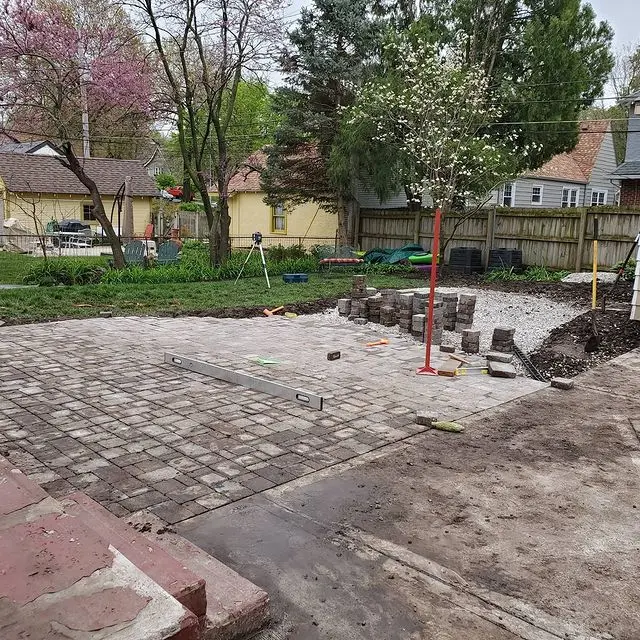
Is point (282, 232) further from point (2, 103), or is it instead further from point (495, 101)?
point (2, 103)

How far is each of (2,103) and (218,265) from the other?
5.82 metres

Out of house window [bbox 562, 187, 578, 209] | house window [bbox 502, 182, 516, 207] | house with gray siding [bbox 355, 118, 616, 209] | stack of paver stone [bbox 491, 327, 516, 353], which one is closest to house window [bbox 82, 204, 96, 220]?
house with gray siding [bbox 355, 118, 616, 209]

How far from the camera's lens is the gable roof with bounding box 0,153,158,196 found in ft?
81.0

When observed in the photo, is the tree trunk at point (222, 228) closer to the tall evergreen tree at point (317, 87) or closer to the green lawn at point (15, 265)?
the green lawn at point (15, 265)

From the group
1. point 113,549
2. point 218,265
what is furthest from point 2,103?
point 113,549

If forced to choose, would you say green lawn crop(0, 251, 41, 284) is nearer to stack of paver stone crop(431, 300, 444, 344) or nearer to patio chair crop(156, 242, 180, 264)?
patio chair crop(156, 242, 180, 264)

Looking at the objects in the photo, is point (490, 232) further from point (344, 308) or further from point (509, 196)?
point (344, 308)

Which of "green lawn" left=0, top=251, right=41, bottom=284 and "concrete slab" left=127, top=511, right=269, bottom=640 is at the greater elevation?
"green lawn" left=0, top=251, right=41, bottom=284

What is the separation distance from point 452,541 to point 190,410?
2519mm

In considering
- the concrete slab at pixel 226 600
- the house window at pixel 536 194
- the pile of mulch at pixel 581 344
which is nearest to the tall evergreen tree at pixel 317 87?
the house window at pixel 536 194

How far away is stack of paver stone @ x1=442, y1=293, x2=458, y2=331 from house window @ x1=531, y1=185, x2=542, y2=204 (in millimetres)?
18461

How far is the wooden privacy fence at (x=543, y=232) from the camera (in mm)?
14422

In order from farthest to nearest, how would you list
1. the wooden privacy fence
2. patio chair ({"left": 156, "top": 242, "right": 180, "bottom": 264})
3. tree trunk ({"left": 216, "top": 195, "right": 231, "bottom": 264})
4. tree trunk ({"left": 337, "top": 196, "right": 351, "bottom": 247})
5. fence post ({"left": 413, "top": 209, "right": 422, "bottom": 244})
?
tree trunk ({"left": 337, "top": 196, "right": 351, "bottom": 247}) → fence post ({"left": 413, "top": 209, "right": 422, "bottom": 244}) → patio chair ({"left": 156, "top": 242, "right": 180, "bottom": 264}) → tree trunk ({"left": 216, "top": 195, "right": 231, "bottom": 264}) → the wooden privacy fence

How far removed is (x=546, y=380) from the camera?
6.23m
